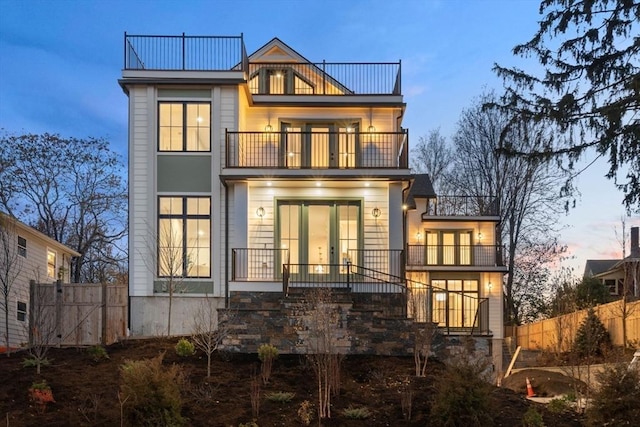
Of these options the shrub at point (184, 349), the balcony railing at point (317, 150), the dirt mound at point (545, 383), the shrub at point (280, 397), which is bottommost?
the dirt mound at point (545, 383)

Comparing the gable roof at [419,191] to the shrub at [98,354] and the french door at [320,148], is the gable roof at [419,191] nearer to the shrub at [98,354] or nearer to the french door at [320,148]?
the french door at [320,148]

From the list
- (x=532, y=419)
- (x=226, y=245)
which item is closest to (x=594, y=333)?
(x=226, y=245)

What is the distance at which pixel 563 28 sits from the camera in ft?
38.7

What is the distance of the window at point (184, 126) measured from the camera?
58.1 feet

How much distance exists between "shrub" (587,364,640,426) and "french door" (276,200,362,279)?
9235mm

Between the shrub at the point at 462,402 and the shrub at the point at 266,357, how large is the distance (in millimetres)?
3312

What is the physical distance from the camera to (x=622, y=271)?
39.7 metres

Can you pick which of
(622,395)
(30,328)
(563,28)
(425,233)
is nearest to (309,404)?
(622,395)

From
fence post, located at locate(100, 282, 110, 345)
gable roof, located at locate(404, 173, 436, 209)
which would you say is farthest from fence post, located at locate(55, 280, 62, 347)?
gable roof, located at locate(404, 173, 436, 209)

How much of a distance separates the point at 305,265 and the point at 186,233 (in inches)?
124

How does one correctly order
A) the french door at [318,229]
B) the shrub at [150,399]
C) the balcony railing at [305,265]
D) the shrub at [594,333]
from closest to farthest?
the shrub at [150,399], the balcony railing at [305,265], the french door at [318,229], the shrub at [594,333]

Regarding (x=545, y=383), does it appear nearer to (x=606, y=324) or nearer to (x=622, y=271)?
(x=606, y=324)

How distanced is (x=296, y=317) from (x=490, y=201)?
817 inches

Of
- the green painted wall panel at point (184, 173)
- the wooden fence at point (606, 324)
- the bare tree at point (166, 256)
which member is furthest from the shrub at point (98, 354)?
the wooden fence at point (606, 324)
